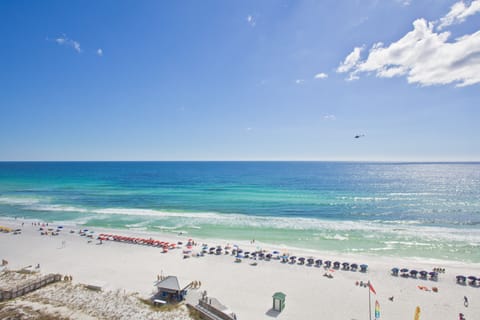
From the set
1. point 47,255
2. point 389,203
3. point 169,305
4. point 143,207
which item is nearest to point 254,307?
point 169,305

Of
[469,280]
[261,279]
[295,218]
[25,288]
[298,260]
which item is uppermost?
[295,218]

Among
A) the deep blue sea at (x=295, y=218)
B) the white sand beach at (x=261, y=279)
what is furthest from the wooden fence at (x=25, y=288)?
the deep blue sea at (x=295, y=218)

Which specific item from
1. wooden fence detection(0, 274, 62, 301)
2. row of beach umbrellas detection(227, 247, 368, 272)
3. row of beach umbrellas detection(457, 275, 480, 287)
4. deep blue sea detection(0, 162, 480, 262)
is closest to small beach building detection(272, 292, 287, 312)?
row of beach umbrellas detection(227, 247, 368, 272)

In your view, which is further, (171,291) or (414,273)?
(414,273)

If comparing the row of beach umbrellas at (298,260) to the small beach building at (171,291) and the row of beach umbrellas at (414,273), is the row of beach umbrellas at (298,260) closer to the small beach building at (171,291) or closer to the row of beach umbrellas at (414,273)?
the row of beach umbrellas at (414,273)

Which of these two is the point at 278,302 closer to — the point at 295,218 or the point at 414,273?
the point at 414,273

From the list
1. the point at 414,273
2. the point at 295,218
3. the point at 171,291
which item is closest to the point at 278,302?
the point at 171,291

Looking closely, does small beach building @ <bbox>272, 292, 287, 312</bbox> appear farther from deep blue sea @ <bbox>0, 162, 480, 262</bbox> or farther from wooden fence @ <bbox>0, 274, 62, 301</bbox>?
wooden fence @ <bbox>0, 274, 62, 301</bbox>

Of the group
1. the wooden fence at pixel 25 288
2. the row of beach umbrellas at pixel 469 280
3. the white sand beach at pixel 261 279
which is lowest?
the white sand beach at pixel 261 279
